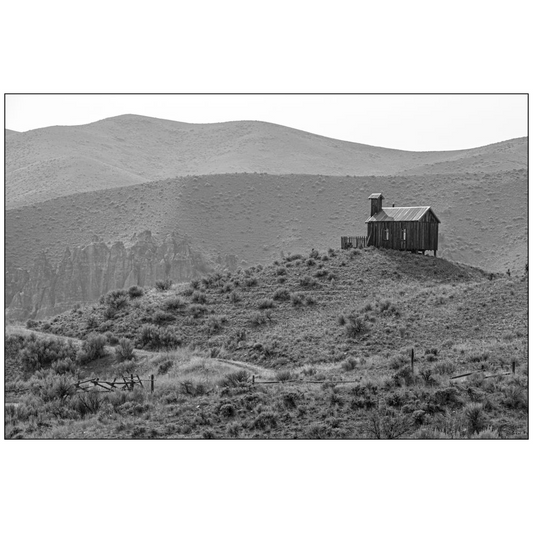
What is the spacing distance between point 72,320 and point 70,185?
2629 inches

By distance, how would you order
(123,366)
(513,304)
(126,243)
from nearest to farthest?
(123,366) → (513,304) → (126,243)

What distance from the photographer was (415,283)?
45.2 meters

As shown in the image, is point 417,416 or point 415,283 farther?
point 415,283

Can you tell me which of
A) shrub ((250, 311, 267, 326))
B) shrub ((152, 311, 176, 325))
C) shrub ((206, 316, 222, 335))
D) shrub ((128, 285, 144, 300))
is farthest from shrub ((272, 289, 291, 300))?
shrub ((128, 285, 144, 300))

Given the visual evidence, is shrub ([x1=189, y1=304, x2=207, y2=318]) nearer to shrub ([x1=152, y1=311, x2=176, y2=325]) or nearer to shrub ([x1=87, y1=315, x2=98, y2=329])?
shrub ([x1=152, y1=311, x2=176, y2=325])

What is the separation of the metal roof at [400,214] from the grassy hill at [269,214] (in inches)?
950

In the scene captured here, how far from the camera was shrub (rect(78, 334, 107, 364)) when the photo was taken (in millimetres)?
33103

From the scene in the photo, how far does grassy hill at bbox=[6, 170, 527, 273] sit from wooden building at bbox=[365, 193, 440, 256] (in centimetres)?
2369

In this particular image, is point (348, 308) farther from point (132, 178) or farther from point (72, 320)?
point (132, 178)

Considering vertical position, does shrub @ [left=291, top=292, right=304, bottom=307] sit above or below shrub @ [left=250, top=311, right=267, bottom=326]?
above

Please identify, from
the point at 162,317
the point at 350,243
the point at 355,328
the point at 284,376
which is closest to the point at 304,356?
the point at 355,328

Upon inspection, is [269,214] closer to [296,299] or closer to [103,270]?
[103,270]

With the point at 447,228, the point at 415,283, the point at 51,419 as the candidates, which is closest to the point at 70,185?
the point at 447,228

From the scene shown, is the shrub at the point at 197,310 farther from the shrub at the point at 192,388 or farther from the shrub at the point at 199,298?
the shrub at the point at 192,388
